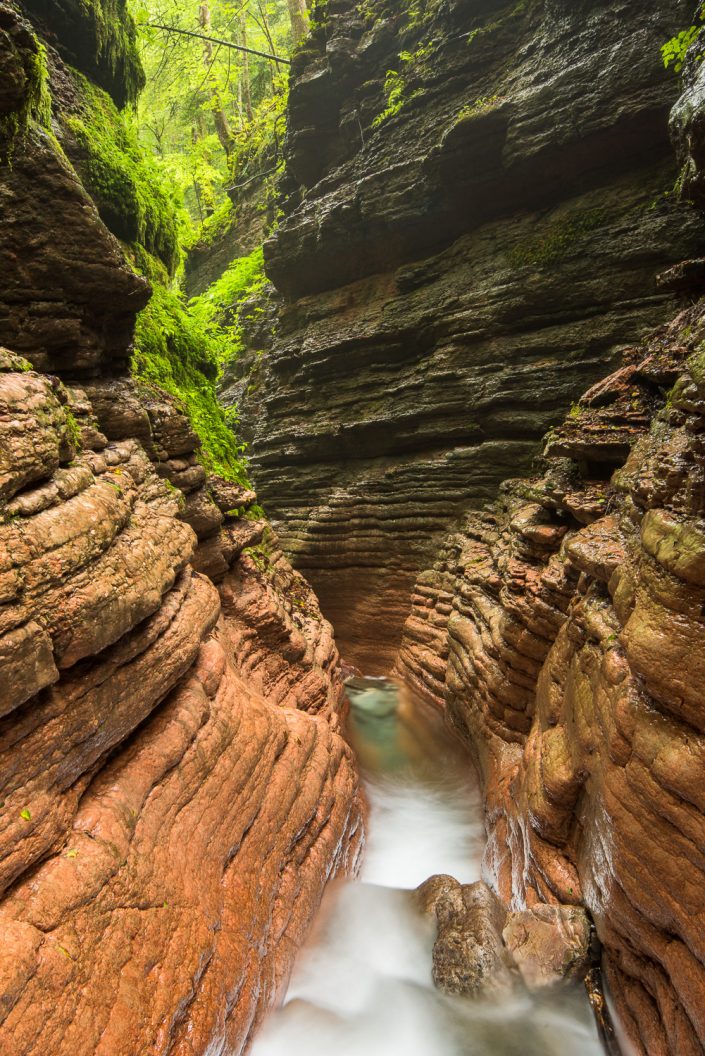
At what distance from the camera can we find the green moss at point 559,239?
10.9 m

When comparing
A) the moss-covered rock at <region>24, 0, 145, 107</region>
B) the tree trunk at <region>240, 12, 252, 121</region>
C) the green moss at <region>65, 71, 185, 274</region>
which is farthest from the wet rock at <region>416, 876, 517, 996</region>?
the tree trunk at <region>240, 12, 252, 121</region>

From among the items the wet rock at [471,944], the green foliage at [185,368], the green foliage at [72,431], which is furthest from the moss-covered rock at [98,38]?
the wet rock at [471,944]

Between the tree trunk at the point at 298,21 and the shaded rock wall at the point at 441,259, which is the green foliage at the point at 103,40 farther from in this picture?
the tree trunk at the point at 298,21

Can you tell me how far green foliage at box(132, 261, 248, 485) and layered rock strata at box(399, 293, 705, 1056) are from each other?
5.58 meters

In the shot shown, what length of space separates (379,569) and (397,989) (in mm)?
9355

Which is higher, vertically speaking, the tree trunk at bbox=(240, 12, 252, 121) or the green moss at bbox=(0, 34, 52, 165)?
the tree trunk at bbox=(240, 12, 252, 121)

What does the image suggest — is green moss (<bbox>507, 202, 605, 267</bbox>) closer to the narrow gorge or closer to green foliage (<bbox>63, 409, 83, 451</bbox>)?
the narrow gorge

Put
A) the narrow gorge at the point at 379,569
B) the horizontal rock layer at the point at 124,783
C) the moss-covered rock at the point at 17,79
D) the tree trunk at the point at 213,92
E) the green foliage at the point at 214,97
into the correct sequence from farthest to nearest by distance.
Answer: the tree trunk at the point at 213,92, the green foliage at the point at 214,97, the moss-covered rock at the point at 17,79, the narrow gorge at the point at 379,569, the horizontal rock layer at the point at 124,783

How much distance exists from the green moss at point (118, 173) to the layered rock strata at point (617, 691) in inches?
306

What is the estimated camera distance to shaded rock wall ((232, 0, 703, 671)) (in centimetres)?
1024

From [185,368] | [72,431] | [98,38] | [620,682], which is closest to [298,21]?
[98,38]

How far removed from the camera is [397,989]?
4.86 metres

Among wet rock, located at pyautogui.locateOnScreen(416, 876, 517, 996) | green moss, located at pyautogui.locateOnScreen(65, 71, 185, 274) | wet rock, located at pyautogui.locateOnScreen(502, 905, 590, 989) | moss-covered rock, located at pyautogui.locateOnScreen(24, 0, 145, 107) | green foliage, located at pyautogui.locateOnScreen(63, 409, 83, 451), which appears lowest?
wet rock, located at pyautogui.locateOnScreen(416, 876, 517, 996)

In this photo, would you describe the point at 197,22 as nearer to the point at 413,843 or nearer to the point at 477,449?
the point at 477,449
